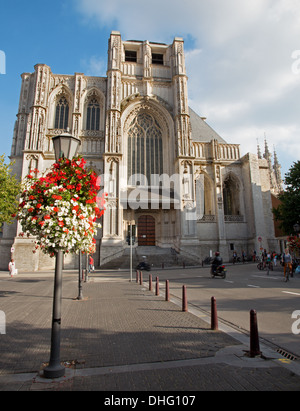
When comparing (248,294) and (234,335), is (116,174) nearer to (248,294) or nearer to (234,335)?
(248,294)

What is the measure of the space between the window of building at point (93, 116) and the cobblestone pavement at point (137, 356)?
25.9 meters

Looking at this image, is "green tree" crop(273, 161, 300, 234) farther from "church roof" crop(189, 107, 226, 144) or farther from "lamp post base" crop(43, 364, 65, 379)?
"lamp post base" crop(43, 364, 65, 379)

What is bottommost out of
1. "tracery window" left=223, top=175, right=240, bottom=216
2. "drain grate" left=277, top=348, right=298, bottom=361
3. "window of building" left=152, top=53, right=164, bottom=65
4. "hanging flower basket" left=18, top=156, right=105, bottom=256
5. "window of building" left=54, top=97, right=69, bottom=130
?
"drain grate" left=277, top=348, right=298, bottom=361

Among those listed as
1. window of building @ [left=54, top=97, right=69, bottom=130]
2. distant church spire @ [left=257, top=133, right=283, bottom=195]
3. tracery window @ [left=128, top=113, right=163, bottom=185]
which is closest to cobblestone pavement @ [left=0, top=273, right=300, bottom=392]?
tracery window @ [left=128, top=113, right=163, bottom=185]

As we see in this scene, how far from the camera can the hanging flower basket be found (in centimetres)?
384

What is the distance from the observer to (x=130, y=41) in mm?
32438

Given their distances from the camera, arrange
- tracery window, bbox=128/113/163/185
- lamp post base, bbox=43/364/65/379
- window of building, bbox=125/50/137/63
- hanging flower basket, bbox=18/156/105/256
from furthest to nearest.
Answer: window of building, bbox=125/50/137/63
tracery window, bbox=128/113/163/185
hanging flower basket, bbox=18/156/105/256
lamp post base, bbox=43/364/65/379

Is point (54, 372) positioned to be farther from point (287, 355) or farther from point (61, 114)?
point (61, 114)

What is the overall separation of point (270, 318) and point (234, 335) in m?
1.67

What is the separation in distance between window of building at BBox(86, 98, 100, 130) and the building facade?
0.37ft

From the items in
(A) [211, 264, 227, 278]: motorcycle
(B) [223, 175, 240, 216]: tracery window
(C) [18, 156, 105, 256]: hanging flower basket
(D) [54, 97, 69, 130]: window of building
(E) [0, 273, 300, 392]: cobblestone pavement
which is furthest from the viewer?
(B) [223, 175, 240, 216]: tracery window

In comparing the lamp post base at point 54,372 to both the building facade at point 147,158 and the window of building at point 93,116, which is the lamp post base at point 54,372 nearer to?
the building facade at point 147,158

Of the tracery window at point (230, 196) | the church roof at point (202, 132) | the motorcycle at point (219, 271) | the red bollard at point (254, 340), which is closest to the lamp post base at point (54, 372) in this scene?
the red bollard at point (254, 340)

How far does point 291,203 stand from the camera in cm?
2238
